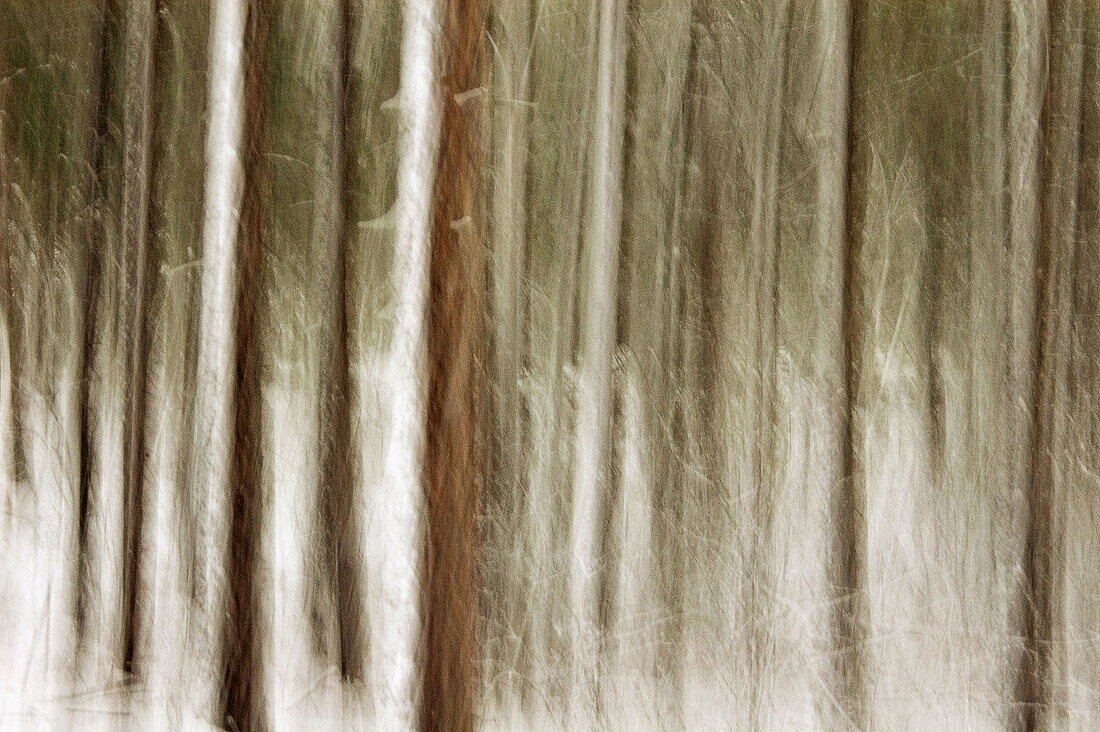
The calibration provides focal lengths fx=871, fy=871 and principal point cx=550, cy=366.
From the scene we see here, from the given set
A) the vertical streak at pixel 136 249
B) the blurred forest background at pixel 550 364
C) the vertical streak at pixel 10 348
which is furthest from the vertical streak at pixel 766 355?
the vertical streak at pixel 10 348

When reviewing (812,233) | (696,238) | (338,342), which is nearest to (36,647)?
(338,342)

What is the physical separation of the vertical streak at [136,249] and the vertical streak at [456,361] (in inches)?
12.1

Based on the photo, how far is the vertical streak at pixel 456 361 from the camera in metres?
0.90

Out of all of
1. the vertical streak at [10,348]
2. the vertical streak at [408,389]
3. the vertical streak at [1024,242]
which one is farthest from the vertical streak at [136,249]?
the vertical streak at [1024,242]

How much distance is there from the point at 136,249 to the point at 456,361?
36 centimetres

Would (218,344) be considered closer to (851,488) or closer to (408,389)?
(408,389)

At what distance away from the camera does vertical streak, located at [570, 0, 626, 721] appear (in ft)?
2.93

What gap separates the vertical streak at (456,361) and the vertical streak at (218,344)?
0.21 meters

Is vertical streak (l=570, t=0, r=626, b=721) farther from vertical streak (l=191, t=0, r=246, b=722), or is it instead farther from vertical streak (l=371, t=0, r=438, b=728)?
vertical streak (l=191, t=0, r=246, b=722)

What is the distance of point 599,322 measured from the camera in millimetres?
894

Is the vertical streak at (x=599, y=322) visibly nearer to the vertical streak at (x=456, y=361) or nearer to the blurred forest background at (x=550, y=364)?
the blurred forest background at (x=550, y=364)

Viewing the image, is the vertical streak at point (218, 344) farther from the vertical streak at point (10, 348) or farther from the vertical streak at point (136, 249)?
the vertical streak at point (10, 348)

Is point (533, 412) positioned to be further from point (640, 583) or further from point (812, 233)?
point (812, 233)

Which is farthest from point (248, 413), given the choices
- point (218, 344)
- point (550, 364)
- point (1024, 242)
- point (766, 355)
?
point (1024, 242)
